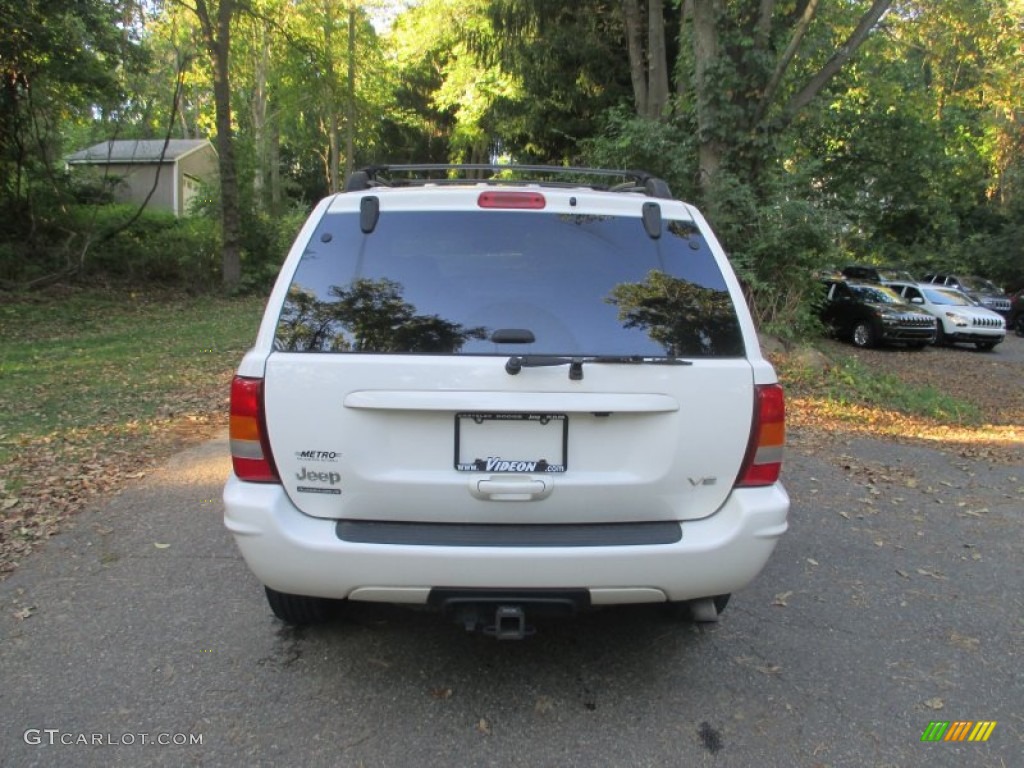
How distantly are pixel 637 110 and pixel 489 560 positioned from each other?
56.8ft

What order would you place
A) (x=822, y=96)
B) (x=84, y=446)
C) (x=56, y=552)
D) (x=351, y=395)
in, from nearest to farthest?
(x=351, y=395) → (x=56, y=552) → (x=84, y=446) → (x=822, y=96)

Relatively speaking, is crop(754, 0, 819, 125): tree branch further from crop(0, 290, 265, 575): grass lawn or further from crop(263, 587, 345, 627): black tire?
crop(263, 587, 345, 627): black tire

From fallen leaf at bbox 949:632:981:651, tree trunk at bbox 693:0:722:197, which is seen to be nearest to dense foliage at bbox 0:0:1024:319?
tree trunk at bbox 693:0:722:197

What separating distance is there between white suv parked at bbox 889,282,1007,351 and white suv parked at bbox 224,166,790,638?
Result: 19.2 metres

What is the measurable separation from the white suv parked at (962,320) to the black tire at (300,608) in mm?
19657

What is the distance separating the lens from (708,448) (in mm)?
2750

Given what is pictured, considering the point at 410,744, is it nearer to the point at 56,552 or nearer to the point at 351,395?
the point at 351,395

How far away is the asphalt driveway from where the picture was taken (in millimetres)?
2777

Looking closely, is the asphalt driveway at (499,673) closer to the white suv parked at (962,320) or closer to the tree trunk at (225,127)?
the white suv parked at (962,320)

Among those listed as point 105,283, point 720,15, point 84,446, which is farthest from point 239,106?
point 84,446

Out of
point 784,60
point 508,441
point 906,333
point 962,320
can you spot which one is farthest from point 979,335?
point 508,441

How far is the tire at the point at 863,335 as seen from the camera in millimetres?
18578

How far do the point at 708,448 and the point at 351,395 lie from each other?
126cm

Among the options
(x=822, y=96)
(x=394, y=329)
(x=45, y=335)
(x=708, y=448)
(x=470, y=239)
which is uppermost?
(x=822, y=96)
